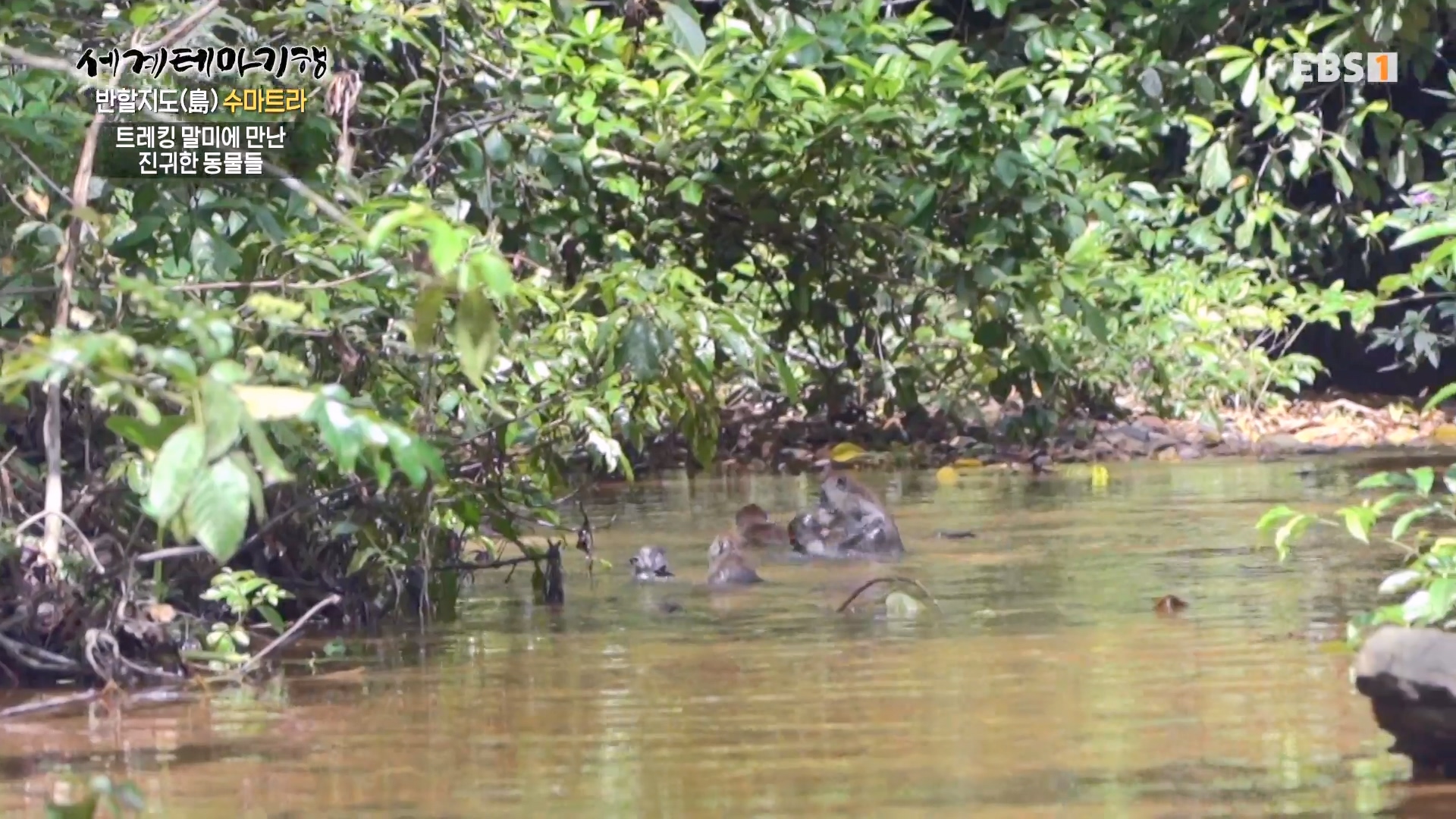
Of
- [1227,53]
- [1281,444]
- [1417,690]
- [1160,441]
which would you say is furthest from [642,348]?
[1227,53]

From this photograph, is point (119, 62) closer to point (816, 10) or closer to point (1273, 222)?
point (816, 10)

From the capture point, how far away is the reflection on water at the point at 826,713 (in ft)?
12.5

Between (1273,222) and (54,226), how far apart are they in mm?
8742

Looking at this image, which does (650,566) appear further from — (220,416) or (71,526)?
(220,416)

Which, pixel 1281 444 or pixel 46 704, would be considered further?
pixel 1281 444

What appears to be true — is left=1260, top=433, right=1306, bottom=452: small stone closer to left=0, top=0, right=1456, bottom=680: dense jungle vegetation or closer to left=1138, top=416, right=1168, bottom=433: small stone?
left=1138, top=416, right=1168, bottom=433: small stone

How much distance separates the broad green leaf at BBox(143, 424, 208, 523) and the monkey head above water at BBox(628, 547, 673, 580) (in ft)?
15.5

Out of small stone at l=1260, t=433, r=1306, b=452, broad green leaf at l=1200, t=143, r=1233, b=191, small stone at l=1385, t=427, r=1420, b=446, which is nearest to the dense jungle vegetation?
small stone at l=1260, t=433, r=1306, b=452

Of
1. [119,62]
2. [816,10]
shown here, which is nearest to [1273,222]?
[816,10]

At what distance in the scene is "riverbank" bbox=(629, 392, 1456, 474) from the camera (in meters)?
10.7

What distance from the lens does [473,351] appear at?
8.45 feet

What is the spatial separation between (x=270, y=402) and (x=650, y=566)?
4.73m

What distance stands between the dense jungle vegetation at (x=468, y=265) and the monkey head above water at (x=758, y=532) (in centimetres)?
51

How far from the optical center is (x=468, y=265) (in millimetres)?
2492
